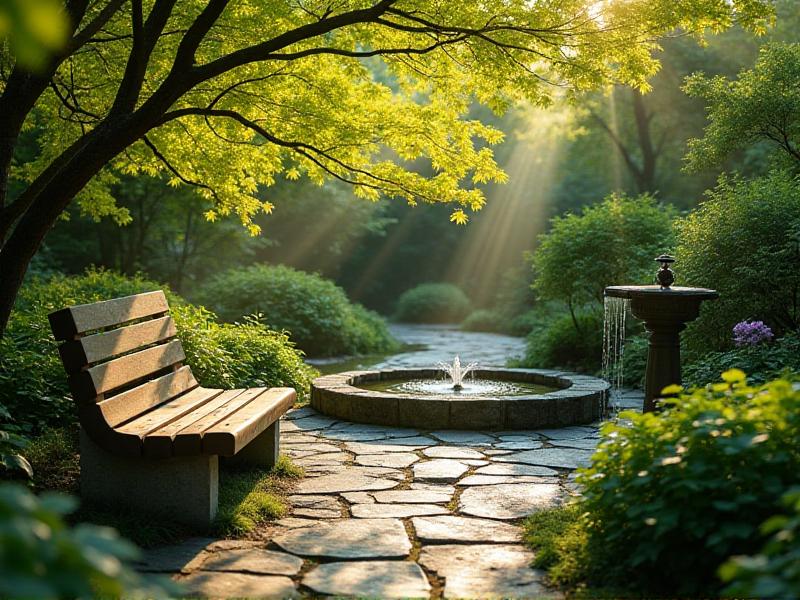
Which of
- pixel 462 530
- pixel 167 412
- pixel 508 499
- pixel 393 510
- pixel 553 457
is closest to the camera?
pixel 462 530

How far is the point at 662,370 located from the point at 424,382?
4.05 m

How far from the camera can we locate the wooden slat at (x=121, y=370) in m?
4.32

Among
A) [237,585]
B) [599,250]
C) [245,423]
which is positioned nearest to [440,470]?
[245,423]

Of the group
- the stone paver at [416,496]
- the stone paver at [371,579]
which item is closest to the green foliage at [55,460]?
the stone paver at [416,496]

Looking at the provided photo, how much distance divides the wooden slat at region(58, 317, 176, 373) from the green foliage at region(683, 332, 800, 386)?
14.4ft

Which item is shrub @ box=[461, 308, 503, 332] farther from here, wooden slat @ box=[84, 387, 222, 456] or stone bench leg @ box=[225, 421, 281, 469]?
wooden slat @ box=[84, 387, 222, 456]

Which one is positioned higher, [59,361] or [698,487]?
[59,361]

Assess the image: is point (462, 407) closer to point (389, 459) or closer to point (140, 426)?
point (389, 459)

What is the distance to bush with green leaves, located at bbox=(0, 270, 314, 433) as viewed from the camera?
6293 millimetres

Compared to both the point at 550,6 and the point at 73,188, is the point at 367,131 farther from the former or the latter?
the point at 73,188

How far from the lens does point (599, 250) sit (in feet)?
41.2

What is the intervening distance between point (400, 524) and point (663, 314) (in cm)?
262

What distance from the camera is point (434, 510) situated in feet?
15.8

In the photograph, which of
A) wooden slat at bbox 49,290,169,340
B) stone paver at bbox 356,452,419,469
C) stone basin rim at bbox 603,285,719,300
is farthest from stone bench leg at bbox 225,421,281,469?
stone basin rim at bbox 603,285,719,300
